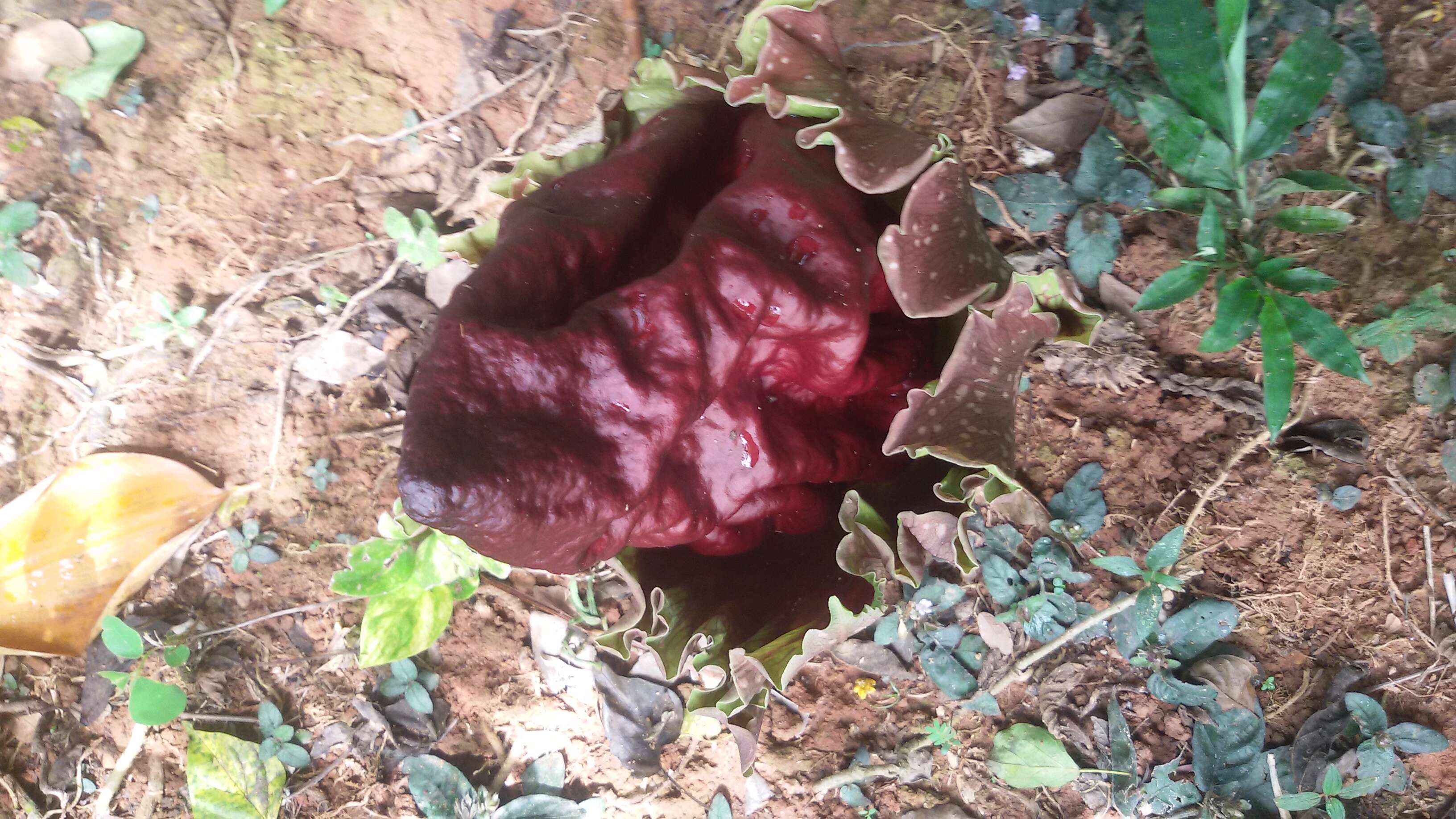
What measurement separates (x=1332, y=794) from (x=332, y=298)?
3.14 metres

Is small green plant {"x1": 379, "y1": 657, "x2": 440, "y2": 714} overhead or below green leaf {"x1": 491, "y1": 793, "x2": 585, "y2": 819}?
overhead

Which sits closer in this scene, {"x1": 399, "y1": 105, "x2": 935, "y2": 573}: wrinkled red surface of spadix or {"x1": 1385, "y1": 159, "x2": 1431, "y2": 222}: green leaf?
{"x1": 399, "y1": 105, "x2": 935, "y2": 573}: wrinkled red surface of spadix

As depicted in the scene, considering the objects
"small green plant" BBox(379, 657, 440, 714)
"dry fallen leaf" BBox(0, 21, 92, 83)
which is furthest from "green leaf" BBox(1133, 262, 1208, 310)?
"dry fallen leaf" BBox(0, 21, 92, 83)

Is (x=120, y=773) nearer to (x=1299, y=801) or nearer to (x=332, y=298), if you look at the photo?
(x=332, y=298)

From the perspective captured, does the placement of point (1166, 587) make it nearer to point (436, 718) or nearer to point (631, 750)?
point (631, 750)

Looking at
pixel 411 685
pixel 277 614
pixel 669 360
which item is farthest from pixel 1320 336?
pixel 277 614

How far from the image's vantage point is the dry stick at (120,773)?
8.42 feet

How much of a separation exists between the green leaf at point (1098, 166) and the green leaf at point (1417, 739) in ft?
5.03

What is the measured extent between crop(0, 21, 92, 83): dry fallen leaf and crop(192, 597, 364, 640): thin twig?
1930 millimetres

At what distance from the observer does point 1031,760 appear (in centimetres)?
216

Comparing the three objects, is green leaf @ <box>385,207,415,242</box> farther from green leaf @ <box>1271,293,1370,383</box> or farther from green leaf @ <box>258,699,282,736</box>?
green leaf @ <box>1271,293,1370,383</box>

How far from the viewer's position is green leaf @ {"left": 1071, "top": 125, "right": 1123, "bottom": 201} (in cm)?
209

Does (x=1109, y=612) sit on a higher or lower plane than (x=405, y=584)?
higher

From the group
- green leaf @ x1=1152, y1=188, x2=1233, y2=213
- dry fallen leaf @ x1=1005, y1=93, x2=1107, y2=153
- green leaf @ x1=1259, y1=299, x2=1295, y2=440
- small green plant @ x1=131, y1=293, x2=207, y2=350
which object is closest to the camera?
green leaf @ x1=1259, y1=299, x2=1295, y2=440
